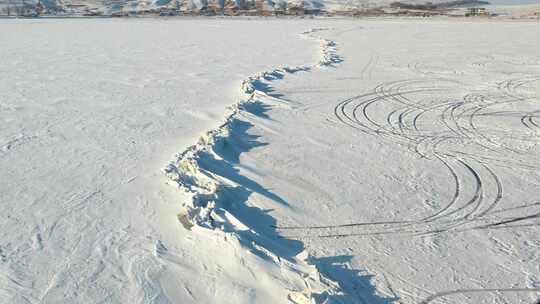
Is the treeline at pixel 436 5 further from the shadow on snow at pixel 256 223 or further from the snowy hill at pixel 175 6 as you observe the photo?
the shadow on snow at pixel 256 223

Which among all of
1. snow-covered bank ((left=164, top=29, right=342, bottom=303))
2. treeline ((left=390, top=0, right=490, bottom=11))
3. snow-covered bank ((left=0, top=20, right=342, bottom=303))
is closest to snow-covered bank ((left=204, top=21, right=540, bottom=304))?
snow-covered bank ((left=164, top=29, right=342, bottom=303))

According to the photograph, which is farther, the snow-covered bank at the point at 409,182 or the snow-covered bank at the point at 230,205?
the snow-covered bank at the point at 409,182

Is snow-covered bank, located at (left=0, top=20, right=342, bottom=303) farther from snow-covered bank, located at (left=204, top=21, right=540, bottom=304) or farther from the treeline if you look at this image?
the treeline

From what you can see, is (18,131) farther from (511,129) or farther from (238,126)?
(511,129)

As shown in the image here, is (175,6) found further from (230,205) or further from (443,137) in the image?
(230,205)

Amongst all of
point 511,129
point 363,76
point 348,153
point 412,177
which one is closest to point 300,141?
point 348,153

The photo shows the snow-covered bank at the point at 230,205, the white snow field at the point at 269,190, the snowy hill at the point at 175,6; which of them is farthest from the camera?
the snowy hill at the point at 175,6

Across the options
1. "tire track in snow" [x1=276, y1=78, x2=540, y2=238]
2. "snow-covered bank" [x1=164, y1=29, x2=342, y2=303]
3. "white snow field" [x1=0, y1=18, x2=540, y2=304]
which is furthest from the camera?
"tire track in snow" [x1=276, y1=78, x2=540, y2=238]

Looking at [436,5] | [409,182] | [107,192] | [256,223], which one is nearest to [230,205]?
[256,223]

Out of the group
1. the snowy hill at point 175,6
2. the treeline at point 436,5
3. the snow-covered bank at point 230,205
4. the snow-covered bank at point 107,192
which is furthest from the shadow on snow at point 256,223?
the treeline at point 436,5
